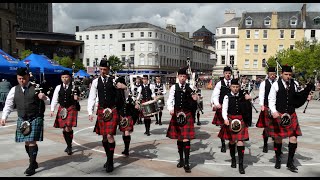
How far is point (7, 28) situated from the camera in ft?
145

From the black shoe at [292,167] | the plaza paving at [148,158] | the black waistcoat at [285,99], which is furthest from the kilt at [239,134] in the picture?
the black shoe at [292,167]

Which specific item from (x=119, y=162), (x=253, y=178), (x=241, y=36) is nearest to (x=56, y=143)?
(x=119, y=162)

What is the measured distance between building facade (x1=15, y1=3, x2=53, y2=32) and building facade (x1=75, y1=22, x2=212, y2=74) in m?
33.5

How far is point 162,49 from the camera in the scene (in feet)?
282

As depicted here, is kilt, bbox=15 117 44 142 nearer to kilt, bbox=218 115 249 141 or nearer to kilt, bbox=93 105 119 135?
kilt, bbox=93 105 119 135

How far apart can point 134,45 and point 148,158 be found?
7637 centimetres

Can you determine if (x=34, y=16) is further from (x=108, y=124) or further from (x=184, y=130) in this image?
(x=184, y=130)

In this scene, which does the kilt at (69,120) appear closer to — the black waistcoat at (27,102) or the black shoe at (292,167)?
the black waistcoat at (27,102)

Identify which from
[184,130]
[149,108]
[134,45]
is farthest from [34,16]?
[184,130]

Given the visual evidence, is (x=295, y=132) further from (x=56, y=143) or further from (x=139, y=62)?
(x=139, y=62)

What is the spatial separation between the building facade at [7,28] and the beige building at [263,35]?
4668 centimetres

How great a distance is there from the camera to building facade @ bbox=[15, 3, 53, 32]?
114 metres

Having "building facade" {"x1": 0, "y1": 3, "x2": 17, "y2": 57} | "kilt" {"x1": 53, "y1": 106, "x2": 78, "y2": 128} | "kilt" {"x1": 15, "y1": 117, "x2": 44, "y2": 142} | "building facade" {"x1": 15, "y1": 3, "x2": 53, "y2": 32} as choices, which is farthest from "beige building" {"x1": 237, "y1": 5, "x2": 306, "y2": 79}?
"building facade" {"x1": 15, "y1": 3, "x2": 53, "y2": 32}

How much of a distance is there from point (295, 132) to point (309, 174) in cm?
89
